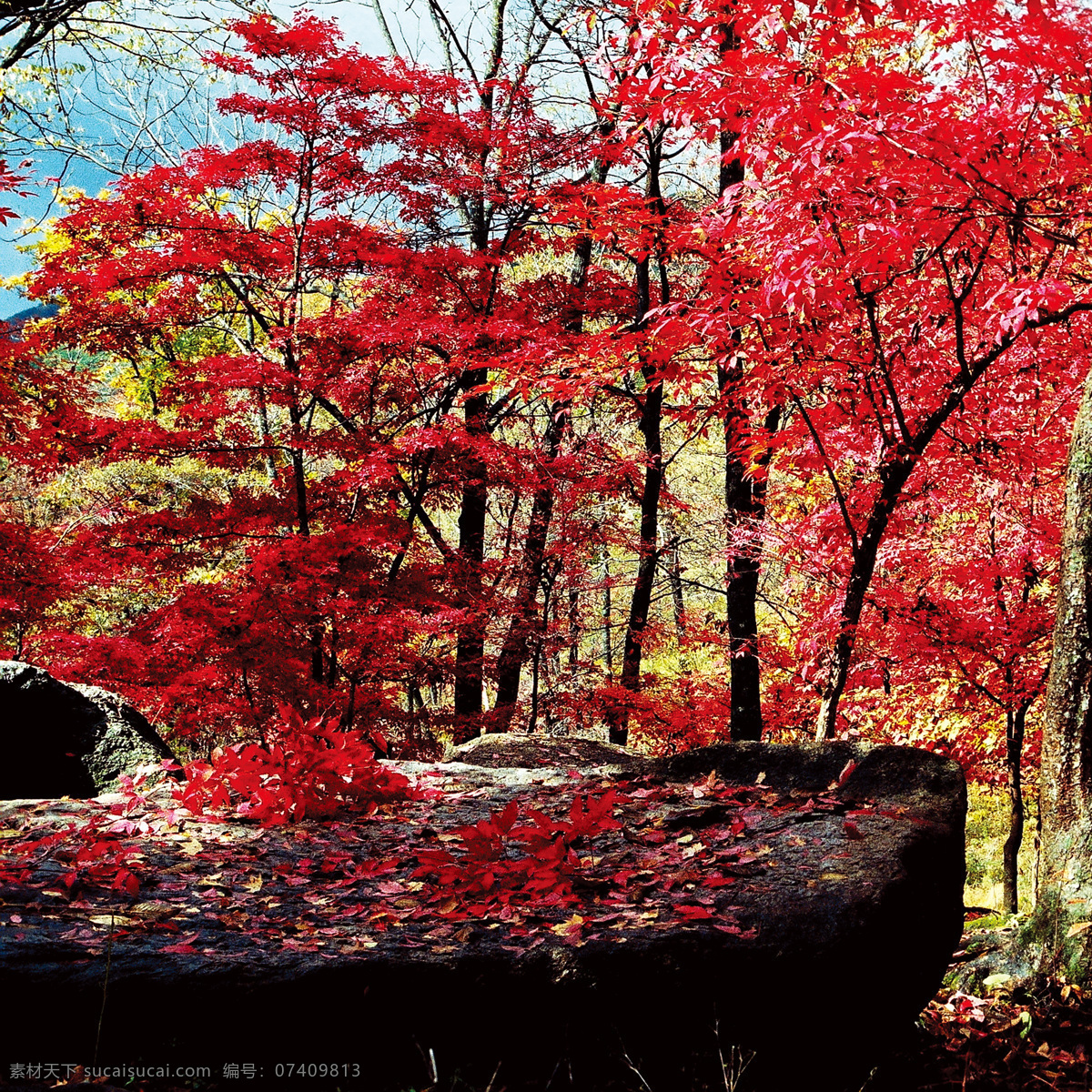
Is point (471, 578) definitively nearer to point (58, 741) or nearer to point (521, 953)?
point (58, 741)

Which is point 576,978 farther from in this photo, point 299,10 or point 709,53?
point 299,10

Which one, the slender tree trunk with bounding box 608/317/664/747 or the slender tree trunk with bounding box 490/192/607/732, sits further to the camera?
the slender tree trunk with bounding box 608/317/664/747

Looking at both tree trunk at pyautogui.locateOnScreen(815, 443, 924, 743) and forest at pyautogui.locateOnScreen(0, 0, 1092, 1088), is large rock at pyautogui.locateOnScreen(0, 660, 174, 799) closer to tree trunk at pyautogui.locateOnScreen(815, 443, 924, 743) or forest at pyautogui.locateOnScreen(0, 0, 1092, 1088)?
forest at pyautogui.locateOnScreen(0, 0, 1092, 1088)

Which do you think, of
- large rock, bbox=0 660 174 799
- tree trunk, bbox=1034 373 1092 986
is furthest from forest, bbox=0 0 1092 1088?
large rock, bbox=0 660 174 799

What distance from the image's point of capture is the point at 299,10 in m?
6.64

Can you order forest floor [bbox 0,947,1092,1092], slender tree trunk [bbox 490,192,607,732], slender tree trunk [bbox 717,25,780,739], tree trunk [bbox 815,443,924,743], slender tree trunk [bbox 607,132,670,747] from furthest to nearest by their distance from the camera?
slender tree trunk [bbox 607,132,670,747] < slender tree trunk [bbox 490,192,607,732] < slender tree trunk [bbox 717,25,780,739] < tree trunk [bbox 815,443,924,743] < forest floor [bbox 0,947,1092,1092]

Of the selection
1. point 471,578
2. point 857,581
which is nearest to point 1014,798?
point 857,581

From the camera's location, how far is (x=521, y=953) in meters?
2.46

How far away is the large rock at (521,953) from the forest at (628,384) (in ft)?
2.16

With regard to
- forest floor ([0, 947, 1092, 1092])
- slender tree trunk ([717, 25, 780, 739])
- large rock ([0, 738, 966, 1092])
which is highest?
slender tree trunk ([717, 25, 780, 739])

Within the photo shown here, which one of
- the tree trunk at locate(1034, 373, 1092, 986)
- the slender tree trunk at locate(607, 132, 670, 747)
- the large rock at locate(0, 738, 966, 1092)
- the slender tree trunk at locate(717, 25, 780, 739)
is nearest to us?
the large rock at locate(0, 738, 966, 1092)

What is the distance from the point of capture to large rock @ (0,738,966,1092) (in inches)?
89.7

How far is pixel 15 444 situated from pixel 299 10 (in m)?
3.89

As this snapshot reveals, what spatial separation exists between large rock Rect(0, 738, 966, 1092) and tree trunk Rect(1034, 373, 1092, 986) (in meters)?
0.48
